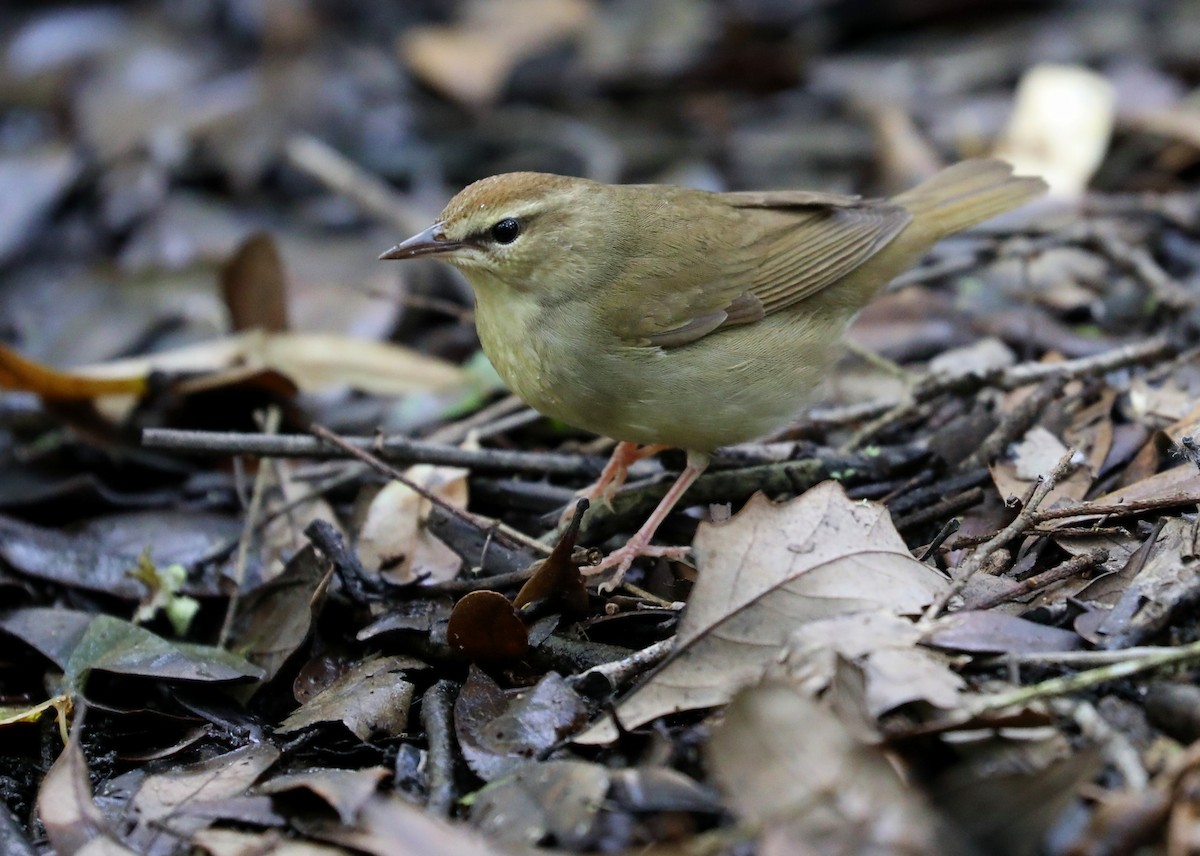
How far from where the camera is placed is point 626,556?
4043 millimetres

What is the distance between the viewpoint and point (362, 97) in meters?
9.14

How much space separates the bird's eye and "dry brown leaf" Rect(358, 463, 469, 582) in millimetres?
889

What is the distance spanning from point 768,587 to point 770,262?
1.93 metres

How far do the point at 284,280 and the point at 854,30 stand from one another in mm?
5914

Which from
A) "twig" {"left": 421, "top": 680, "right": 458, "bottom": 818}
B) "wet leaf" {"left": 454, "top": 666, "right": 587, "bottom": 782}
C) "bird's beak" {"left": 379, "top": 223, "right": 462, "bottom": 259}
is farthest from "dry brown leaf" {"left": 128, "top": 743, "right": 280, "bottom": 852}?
"bird's beak" {"left": 379, "top": 223, "right": 462, "bottom": 259}

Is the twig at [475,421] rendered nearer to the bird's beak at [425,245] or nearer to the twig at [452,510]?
the twig at [452,510]

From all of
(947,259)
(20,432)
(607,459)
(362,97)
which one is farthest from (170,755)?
(362,97)

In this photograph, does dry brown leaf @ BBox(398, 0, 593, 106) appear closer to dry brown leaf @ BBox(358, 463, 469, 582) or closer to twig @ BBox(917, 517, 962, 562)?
dry brown leaf @ BBox(358, 463, 469, 582)

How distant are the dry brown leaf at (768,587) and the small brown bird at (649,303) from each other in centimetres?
71

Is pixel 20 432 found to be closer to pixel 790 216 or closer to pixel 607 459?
pixel 607 459

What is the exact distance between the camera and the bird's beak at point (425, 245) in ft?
14.3

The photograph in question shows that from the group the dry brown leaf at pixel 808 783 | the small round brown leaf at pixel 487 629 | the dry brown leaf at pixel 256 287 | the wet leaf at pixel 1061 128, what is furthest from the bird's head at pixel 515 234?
the wet leaf at pixel 1061 128

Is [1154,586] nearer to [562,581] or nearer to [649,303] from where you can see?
[562,581]

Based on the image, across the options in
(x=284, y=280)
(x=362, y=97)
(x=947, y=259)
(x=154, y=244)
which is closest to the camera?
(x=284, y=280)
